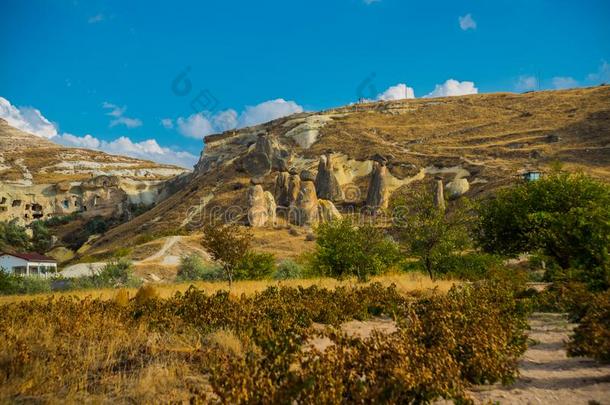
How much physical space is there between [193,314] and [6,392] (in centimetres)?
434

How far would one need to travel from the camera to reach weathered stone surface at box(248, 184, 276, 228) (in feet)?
192

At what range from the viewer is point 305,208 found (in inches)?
2403

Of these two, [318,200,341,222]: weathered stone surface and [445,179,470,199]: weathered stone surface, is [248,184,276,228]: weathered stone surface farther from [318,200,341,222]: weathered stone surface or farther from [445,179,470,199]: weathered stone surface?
[445,179,470,199]: weathered stone surface

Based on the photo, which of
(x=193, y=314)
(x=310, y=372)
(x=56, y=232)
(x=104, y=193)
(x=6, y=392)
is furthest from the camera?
(x=104, y=193)

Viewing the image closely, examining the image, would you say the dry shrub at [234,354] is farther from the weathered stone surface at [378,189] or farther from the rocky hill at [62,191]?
the rocky hill at [62,191]

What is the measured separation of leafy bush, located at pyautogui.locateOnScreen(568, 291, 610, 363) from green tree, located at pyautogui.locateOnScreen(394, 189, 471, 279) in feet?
44.7

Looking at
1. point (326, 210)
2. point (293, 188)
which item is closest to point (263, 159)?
point (293, 188)

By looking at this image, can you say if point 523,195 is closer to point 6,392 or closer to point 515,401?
point 515,401

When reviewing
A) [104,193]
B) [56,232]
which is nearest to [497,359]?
[56,232]

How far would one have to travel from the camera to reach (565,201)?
16.4m

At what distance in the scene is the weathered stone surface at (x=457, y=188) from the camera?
61.7 meters

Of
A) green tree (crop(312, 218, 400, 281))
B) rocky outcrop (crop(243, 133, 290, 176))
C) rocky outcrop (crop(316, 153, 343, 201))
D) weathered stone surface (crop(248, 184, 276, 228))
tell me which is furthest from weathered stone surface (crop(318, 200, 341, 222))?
green tree (crop(312, 218, 400, 281))

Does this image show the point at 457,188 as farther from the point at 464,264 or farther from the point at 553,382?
the point at 553,382

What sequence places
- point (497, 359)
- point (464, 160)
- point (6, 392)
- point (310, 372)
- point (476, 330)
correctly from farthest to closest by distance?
point (464, 160)
point (476, 330)
point (497, 359)
point (6, 392)
point (310, 372)
